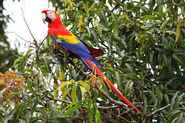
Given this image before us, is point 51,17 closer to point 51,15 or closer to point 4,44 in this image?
point 51,15

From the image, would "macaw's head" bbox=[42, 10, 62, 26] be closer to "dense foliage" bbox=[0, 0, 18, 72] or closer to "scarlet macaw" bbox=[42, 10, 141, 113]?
"scarlet macaw" bbox=[42, 10, 141, 113]

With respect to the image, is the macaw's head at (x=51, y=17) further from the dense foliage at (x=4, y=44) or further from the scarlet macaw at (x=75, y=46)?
the dense foliage at (x=4, y=44)

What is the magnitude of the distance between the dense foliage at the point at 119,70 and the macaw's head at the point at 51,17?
0.24ft

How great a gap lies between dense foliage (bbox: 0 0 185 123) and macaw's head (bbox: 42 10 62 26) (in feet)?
0.24

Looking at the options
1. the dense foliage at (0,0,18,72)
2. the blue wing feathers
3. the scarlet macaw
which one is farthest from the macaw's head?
the dense foliage at (0,0,18,72)

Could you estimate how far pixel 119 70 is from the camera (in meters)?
1.96

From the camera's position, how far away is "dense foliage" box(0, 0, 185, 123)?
140cm

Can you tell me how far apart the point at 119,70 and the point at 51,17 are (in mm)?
799

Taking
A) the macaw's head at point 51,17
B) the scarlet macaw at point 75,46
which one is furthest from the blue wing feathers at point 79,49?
the macaw's head at point 51,17

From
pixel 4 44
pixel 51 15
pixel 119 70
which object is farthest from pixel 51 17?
pixel 4 44

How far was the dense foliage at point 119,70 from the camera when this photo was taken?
1403 mm

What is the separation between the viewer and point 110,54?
1965 millimetres

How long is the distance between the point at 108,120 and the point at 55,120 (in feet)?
1.26

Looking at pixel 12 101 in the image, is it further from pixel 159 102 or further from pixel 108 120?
pixel 159 102
